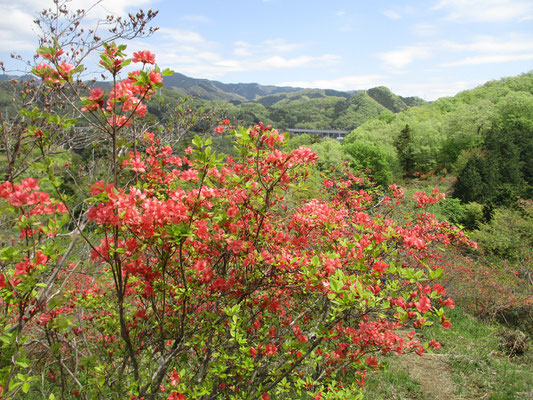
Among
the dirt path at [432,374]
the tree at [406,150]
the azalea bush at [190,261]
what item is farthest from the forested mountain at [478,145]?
the azalea bush at [190,261]

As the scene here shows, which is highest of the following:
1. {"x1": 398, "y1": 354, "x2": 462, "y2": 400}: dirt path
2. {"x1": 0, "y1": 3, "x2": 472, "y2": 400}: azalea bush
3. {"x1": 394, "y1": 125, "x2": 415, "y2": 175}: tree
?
{"x1": 394, "y1": 125, "x2": 415, "y2": 175}: tree

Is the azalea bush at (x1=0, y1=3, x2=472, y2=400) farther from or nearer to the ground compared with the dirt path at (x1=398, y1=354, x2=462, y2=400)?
farther from the ground

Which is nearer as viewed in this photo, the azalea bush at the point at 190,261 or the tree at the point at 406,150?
the azalea bush at the point at 190,261

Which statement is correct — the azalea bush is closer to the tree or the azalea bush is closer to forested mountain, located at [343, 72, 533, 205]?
forested mountain, located at [343, 72, 533, 205]

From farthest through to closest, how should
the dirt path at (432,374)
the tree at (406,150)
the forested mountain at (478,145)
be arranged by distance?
the tree at (406,150) → the forested mountain at (478,145) → the dirt path at (432,374)

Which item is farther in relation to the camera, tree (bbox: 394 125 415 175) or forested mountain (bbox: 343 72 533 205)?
tree (bbox: 394 125 415 175)

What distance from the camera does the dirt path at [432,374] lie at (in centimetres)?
486

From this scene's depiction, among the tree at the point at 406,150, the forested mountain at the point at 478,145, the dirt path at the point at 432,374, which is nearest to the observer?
the dirt path at the point at 432,374

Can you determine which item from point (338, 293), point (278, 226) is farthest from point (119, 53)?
point (278, 226)

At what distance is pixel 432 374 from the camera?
5434mm

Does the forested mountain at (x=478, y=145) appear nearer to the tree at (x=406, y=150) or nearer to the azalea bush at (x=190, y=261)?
the tree at (x=406, y=150)

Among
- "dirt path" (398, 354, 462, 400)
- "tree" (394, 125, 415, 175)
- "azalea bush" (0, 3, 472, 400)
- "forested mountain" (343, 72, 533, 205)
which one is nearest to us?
"azalea bush" (0, 3, 472, 400)

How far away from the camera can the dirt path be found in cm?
486

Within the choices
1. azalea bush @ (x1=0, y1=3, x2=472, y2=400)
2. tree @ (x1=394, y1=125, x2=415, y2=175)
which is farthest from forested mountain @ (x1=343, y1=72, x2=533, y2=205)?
azalea bush @ (x1=0, y1=3, x2=472, y2=400)
